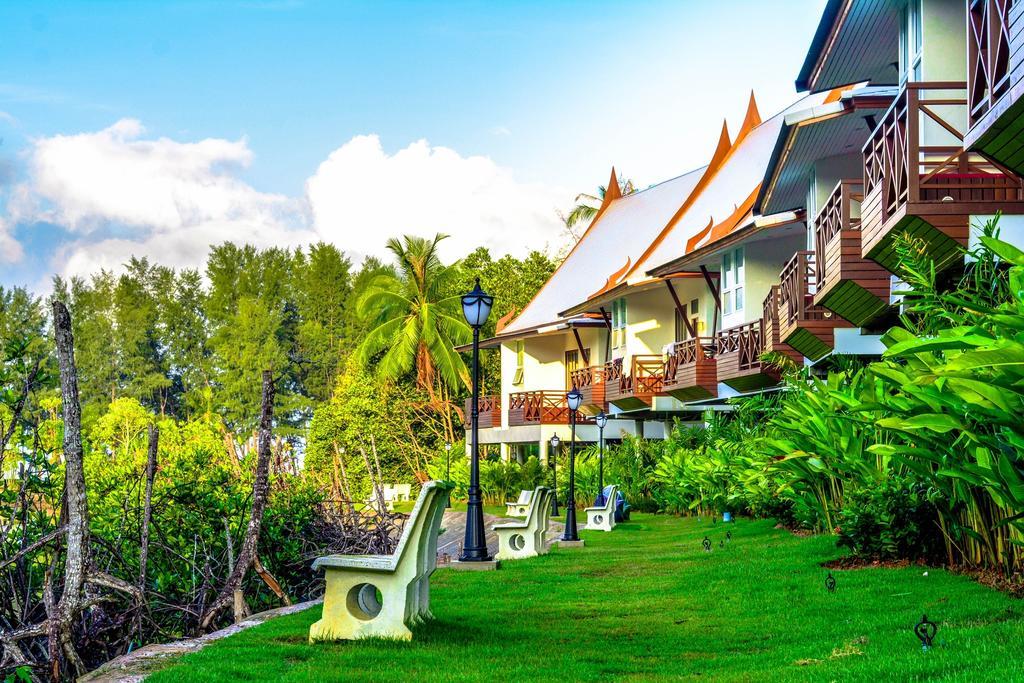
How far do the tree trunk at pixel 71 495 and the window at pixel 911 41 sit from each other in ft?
40.0

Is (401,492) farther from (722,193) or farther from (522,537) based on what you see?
(522,537)

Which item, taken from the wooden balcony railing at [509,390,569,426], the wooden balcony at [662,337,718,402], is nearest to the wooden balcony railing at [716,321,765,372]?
the wooden balcony at [662,337,718,402]

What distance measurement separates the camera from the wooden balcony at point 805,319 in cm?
1977

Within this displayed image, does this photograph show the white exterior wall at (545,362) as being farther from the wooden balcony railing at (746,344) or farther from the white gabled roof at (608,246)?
the wooden balcony railing at (746,344)

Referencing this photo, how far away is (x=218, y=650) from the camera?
25.7ft

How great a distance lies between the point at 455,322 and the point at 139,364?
25167 millimetres

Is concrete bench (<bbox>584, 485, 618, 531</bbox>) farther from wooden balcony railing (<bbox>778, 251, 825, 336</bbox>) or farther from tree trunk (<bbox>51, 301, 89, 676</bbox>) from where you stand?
tree trunk (<bbox>51, 301, 89, 676</bbox>)

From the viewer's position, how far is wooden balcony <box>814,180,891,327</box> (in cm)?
1598

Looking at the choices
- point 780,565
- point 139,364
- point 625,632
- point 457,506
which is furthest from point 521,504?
point 139,364

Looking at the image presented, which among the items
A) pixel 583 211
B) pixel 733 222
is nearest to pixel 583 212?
pixel 583 211

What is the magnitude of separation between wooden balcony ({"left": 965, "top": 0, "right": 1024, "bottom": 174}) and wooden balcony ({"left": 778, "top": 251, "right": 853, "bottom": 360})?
26.5ft

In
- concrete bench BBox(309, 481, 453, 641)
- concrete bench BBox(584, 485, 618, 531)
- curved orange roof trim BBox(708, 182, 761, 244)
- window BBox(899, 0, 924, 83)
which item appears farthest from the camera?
curved orange roof trim BBox(708, 182, 761, 244)

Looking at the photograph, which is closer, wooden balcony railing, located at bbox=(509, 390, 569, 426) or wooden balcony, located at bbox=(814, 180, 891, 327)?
wooden balcony, located at bbox=(814, 180, 891, 327)

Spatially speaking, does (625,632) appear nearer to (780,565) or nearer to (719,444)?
(780,565)
